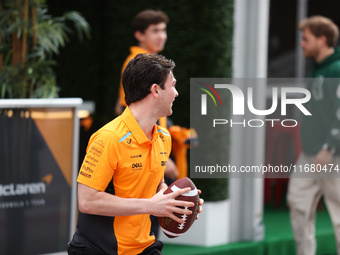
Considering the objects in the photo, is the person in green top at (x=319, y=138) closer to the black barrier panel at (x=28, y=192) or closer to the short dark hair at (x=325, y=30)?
the short dark hair at (x=325, y=30)

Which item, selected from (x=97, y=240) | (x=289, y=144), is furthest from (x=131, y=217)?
(x=289, y=144)

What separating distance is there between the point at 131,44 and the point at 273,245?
102 inches

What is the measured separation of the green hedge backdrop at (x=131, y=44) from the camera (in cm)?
509

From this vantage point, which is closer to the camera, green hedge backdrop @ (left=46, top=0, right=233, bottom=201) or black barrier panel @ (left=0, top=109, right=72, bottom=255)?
black barrier panel @ (left=0, top=109, right=72, bottom=255)

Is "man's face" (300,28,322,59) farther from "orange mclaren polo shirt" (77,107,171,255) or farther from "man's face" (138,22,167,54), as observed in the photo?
"orange mclaren polo shirt" (77,107,171,255)

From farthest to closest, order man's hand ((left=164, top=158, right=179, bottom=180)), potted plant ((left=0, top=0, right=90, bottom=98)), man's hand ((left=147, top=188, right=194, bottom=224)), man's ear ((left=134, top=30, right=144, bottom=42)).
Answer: man's ear ((left=134, top=30, right=144, bottom=42)) < potted plant ((left=0, top=0, right=90, bottom=98)) < man's hand ((left=164, top=158, right=179, bottom=180)) < man's hand ((left=147, top=188, right=194, bottom=224))

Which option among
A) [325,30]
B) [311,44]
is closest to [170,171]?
[311,44]

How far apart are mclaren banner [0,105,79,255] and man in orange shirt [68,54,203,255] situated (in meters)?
1.17

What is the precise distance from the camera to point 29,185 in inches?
145

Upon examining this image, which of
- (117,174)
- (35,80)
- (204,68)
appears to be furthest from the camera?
(204,68)

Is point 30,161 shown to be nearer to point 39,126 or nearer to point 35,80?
point 39,126

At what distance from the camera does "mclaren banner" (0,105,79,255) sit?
3551mm

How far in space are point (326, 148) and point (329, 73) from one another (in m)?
0.69

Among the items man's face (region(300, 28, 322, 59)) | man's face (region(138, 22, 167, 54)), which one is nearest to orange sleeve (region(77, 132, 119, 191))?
man's face (region(138, 22, 167, 54))
